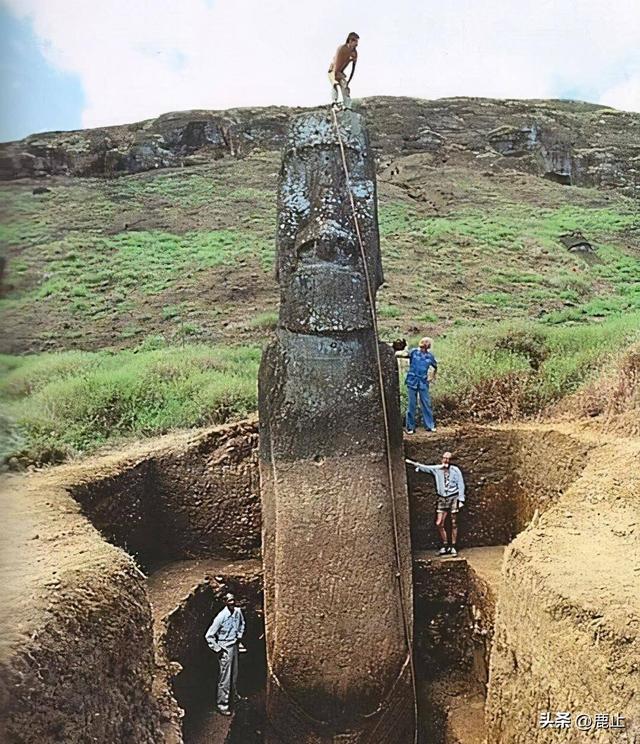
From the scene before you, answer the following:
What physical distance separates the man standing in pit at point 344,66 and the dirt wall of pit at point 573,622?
349 cm

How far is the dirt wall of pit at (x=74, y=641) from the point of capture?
340 cm

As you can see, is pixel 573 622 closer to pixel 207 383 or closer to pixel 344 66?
pixel 344 66

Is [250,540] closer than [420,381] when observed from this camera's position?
Yes

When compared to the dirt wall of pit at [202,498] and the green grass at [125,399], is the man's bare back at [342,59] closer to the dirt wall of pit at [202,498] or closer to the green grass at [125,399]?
the dirt wall of pit at [202,498]

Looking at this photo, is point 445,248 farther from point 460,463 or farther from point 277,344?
point 277,344

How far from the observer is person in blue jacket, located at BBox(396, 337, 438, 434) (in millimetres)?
8180

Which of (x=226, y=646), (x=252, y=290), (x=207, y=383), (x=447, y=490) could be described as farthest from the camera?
(x=252, y=290)

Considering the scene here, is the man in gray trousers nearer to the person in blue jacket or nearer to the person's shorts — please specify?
the person's shorts

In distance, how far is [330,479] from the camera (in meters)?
5.98

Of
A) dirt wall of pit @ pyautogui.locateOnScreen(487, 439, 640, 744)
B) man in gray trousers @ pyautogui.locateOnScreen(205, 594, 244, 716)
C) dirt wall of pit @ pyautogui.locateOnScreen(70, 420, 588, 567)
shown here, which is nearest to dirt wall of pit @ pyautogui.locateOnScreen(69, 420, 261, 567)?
dirt wall of pit @ pyautogui.locateOnScreen(70, 420, 588, 567)

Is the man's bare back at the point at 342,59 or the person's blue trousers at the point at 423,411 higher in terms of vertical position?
the man's bare back at the point at 342,59

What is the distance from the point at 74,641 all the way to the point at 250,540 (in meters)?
4.20

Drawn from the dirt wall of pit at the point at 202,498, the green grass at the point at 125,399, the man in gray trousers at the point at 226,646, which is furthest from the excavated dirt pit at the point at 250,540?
the green grass at the point at 125,399

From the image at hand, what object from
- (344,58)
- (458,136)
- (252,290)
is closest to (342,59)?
(344,58)
